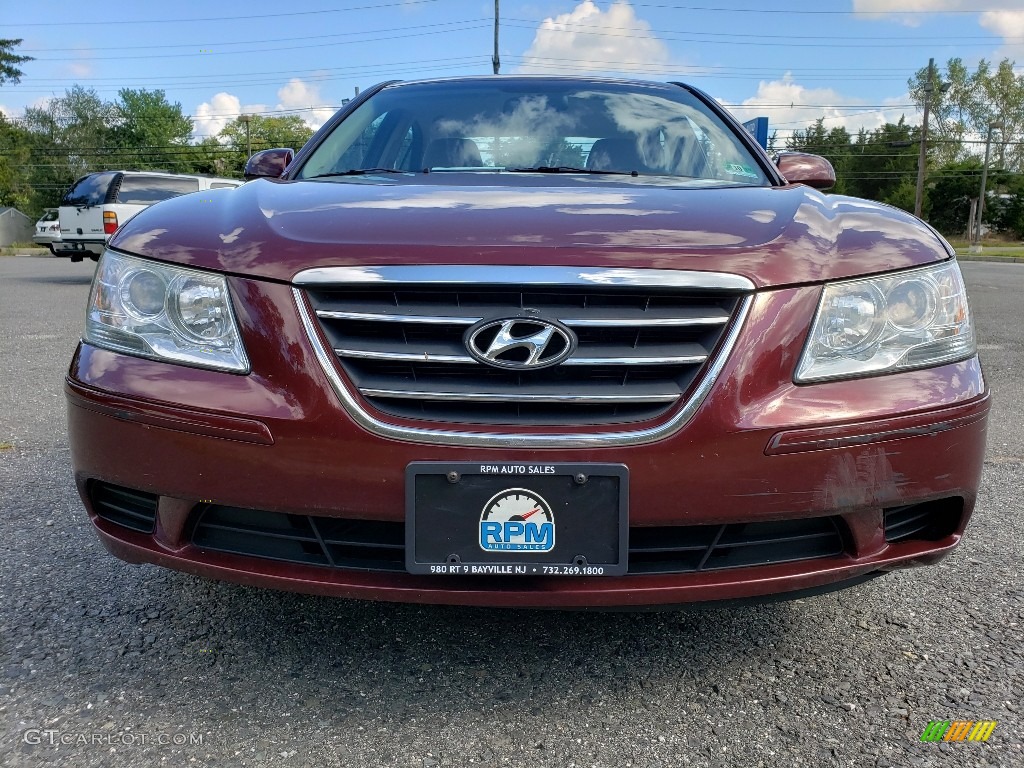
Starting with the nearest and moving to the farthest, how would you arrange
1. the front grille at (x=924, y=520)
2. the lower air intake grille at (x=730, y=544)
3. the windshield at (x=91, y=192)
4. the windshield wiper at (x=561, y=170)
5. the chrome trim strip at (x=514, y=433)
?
the chrome trim strip at (x=514, y=433) → the lower air intake grille at (x=730, y=544) → the front grille at (x=924, y=520) → the windshield wiper at (x=561, y=170) → the windshield at (x=91, y=192)

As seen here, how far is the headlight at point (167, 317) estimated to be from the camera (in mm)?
1689

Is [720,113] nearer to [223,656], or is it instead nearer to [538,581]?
[538,581]

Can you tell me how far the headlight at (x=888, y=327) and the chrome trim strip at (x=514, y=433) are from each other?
0.56ft

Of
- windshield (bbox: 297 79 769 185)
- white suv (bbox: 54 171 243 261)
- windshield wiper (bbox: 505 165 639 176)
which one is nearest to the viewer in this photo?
windshield wiper (bbox: 505 165 639 176)

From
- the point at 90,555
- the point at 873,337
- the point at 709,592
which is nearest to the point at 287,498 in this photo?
the point at 709,592

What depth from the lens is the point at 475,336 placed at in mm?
1568

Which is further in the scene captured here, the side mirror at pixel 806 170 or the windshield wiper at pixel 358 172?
the side mirror at pixel 806 170

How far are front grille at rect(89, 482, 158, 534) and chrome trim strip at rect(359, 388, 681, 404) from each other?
588 mm

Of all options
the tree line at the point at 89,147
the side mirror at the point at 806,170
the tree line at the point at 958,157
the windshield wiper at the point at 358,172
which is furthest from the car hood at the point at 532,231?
the tree line at the point at 89,147

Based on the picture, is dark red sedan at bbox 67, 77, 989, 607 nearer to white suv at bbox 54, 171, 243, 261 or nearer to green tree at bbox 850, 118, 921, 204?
white suv at bbox 54, 171, 243, 261

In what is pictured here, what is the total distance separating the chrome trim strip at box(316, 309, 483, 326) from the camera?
1573 millimetres

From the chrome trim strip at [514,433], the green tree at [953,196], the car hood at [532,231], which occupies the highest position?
the car hood at [532,231]

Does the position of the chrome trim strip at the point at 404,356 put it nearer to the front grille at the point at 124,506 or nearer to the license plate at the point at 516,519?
the license plate at the point at 516,519

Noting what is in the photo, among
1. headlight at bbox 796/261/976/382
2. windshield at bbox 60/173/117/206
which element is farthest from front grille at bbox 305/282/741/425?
windshield at bbox 60/173/117/206
